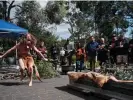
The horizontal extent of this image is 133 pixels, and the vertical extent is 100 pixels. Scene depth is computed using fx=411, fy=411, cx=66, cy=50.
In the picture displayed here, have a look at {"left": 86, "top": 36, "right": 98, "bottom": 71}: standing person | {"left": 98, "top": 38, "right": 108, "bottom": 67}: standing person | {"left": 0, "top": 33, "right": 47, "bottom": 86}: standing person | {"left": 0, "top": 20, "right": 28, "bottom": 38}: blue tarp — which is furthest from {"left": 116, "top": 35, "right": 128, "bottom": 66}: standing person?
{"left": 0, "top": 20, "right": 28, "bottom": 38}: blue tarp

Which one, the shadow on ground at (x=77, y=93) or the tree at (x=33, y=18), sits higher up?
the tree at (x=33, y=18)

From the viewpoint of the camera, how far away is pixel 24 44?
13.3 m

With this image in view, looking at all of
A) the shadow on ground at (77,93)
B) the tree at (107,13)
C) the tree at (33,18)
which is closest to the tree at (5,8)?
the tree at (33,18)

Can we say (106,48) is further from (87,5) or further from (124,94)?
(87,5)

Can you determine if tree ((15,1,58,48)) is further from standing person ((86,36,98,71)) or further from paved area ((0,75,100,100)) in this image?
paved area ((0,75,100,100))

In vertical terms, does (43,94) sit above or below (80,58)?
below

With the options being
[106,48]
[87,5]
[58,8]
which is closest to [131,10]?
[87,5]

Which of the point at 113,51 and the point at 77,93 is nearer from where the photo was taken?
the point at 77,93

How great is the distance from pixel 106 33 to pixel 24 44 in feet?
136

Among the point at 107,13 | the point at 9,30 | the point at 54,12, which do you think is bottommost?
the point at 9,30

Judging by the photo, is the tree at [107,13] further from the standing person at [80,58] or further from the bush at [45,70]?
the bush at [45,70]

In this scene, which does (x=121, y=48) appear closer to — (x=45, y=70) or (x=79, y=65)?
(x=79, y=65)

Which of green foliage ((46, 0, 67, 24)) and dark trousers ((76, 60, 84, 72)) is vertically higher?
green foliage ((46, 0, 67, 24))

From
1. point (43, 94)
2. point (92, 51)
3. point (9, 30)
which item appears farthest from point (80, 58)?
point (43, 94)
